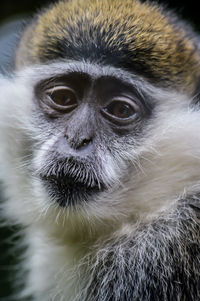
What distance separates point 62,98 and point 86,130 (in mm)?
308

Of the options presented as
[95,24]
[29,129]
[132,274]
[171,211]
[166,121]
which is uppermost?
[95,24]

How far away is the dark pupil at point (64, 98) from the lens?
232 centimetres

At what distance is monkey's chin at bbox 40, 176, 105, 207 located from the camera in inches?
81.9

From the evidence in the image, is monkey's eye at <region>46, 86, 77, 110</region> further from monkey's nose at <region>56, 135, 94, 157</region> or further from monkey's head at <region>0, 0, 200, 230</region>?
monkey's nose at <region>56, 135, 94, 157</region>

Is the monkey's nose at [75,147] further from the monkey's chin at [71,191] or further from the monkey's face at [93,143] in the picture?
the monkey's chin at [71,191]

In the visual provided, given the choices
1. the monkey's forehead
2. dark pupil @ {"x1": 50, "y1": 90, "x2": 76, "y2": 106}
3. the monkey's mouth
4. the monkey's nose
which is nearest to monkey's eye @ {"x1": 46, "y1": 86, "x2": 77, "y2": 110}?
dark pupil @ {"x1": 50, "y1": 90, "x2": 76, "y2": 106}

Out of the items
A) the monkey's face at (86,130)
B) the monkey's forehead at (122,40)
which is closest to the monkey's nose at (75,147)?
the monkey's face at (86,130)

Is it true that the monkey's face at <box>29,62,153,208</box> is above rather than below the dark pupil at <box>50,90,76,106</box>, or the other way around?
below

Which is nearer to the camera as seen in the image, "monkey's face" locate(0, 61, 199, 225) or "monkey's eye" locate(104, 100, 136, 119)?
"monkey's face" locate(0, 61, 199, 225)

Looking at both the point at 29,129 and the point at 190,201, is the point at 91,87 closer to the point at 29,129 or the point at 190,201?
the point at 29,129

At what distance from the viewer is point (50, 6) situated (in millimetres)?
2703

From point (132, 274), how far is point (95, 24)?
3.81ft

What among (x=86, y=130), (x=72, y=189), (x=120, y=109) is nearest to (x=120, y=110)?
(x=120, y=109)

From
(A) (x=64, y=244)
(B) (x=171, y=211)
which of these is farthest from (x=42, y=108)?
(B) (x=171, y=211)
